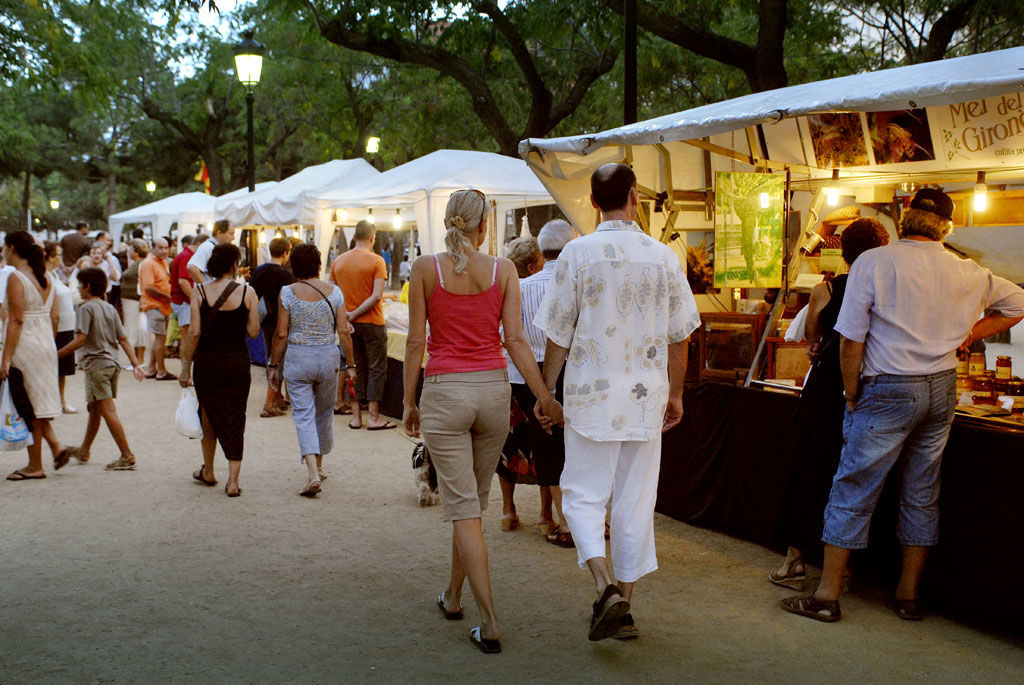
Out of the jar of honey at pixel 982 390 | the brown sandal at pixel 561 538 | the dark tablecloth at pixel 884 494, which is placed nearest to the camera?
the dark tablecloth at pixel 884 494

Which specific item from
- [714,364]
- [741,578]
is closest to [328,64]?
[714,364]

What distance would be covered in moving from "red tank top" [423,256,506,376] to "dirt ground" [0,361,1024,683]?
1.24m

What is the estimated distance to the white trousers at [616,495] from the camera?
14.1 ft

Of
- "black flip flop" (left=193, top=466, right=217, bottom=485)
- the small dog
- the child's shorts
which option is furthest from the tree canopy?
the small dog

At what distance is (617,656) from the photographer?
427cm

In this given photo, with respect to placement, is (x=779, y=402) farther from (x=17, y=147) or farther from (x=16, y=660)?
(x=17, y=147)

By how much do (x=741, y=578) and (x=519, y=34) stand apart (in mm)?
9916

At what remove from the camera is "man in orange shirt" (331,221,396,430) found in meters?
10.1

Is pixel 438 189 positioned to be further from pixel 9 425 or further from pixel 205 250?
pixel 9 425

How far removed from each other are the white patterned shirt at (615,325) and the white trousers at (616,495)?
111 millimetres

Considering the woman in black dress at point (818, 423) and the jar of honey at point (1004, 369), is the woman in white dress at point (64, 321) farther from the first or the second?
the jar of honey at point (1004, 369)

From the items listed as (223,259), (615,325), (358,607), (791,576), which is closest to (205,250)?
(223,259)

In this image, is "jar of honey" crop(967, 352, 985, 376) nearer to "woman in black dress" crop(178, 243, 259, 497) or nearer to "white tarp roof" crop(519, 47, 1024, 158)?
"white tarp roof" crop(519, 47, 1024, 158)

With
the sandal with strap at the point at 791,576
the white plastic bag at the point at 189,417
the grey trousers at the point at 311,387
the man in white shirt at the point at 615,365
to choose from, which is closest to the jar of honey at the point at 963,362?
the sandal with strap at the point at 791,576
